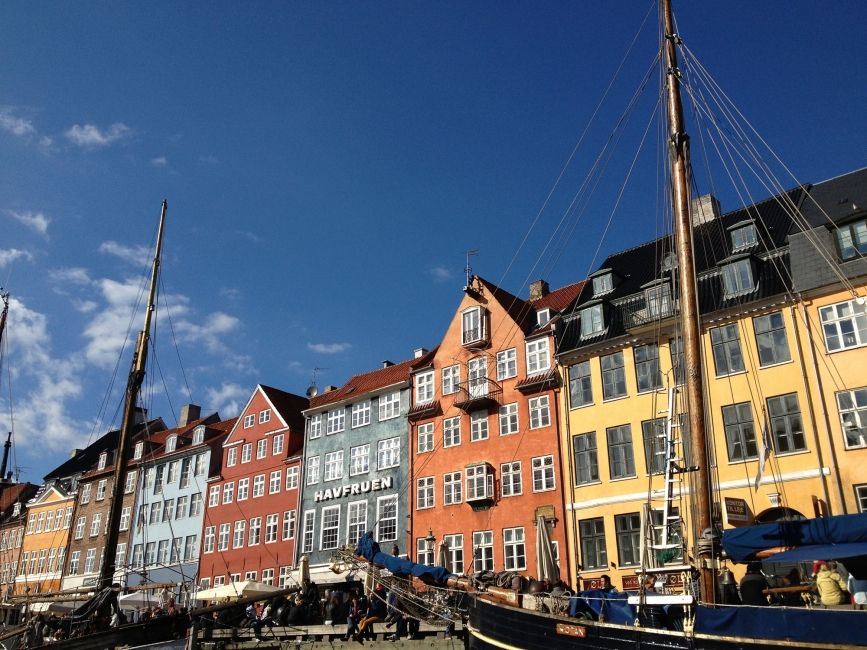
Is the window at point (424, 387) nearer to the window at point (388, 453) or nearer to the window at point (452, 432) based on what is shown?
the window at point (452, 432)

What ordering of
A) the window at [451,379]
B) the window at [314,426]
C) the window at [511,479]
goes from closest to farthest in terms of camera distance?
the window at [511,479] < the window at [451,379] < the window at [314,426]

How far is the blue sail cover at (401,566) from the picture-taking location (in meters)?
22.9

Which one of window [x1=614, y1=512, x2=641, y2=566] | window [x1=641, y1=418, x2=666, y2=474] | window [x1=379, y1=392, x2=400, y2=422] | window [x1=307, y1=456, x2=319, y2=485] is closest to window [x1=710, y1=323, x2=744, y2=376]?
window [x1=641, y1=418, x2=666, y2=474]

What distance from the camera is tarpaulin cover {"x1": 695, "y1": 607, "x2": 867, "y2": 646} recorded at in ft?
42.9

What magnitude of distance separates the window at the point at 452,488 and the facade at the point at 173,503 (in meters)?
21.9

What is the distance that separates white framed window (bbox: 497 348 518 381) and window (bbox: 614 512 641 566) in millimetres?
9287

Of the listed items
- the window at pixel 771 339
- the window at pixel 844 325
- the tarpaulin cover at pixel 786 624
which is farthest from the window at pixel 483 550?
the tarpaulin cover at pixel 786 624

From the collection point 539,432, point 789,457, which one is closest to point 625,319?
point 539,432

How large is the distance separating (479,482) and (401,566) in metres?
12.4

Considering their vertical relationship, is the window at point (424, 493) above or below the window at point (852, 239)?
below

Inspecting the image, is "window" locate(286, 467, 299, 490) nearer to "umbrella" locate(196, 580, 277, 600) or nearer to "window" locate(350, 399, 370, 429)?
"window" locate(350, 399, 370, 429)

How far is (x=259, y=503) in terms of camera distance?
48875mm

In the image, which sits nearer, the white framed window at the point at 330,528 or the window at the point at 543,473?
the window at the point at 543,473

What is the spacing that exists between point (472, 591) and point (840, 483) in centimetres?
1365
